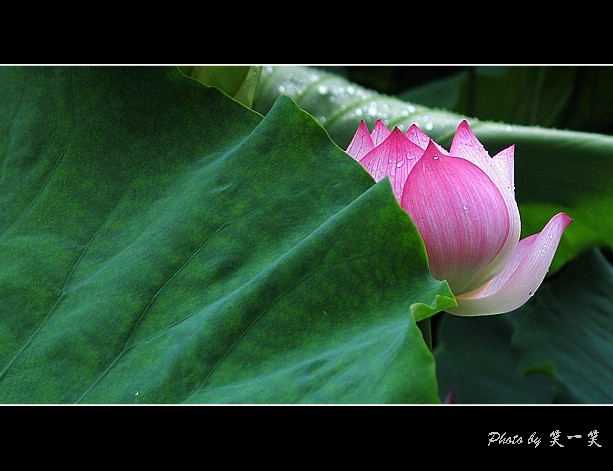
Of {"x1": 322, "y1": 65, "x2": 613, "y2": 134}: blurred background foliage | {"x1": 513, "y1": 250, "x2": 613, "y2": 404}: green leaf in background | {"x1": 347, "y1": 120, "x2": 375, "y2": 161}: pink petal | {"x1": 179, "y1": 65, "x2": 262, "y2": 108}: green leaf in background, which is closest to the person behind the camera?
{"x1": 347, "y1": 120, "x2": 375, "y2": 161}: pink petal

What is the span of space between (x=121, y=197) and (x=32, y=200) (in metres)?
0.08

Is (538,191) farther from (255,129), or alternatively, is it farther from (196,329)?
(196,329)

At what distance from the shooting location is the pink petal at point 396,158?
630mm

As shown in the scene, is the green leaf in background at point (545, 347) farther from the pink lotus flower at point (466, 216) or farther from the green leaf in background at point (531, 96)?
the green leaf in background at point (531, 96)

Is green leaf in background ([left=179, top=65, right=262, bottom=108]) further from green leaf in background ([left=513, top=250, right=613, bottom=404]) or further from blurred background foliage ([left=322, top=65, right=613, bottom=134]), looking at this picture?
blurred background foliage ([left=322, top=65, right=613, bottom=134])

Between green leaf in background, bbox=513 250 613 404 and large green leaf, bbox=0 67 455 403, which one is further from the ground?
large green leaf, bbox=0 67 455 403

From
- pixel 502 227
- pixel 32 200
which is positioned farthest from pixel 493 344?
pixel 32 200

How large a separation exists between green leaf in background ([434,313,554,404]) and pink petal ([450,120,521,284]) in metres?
0.55

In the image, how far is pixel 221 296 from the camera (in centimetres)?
60

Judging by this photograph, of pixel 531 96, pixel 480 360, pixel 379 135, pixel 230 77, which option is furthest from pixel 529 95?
pixel 379 135

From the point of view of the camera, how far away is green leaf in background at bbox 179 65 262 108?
853 mm

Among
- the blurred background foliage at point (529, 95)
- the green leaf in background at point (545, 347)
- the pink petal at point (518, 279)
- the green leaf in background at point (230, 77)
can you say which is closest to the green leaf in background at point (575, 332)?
the green leaf in background at point (545, 347)

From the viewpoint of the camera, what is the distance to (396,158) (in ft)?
2.08

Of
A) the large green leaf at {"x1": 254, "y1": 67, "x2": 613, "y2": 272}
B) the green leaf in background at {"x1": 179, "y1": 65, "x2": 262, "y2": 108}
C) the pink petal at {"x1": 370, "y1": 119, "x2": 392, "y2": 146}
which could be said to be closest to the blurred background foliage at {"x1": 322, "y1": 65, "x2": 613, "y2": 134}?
the large green leaf at {"x1": 254, "y1": 67, "x2": 613, "y2": 272}
